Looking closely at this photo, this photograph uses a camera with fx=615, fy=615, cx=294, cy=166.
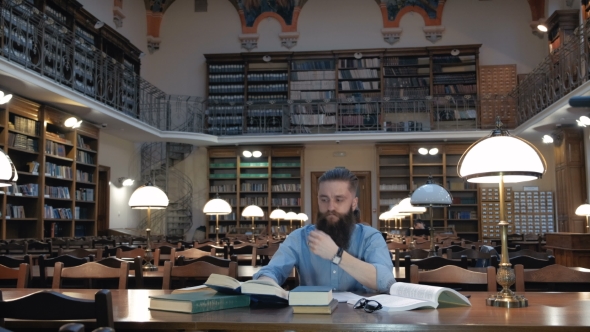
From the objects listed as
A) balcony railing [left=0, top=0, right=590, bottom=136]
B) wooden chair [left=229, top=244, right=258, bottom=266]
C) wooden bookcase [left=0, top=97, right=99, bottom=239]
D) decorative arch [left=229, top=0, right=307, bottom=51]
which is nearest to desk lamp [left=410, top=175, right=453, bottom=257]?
wooden chair [left=229, top=244, right=258, bottom=266]

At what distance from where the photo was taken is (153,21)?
619 inches

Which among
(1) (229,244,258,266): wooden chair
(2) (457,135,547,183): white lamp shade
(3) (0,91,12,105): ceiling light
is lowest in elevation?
(1) (229,244,258,266): wooden chair

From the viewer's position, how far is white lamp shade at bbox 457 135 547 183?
214 cm

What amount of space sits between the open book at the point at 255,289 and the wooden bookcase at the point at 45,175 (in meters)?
7.40

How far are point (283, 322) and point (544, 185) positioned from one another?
45.6 ft

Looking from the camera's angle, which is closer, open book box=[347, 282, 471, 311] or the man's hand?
open book box=[347, 282, 471, 311]

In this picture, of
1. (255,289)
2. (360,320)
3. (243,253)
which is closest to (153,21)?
(243,253)

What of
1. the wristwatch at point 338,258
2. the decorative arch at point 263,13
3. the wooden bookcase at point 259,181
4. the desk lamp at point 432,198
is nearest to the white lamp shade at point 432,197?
the desk lamp at point 432,198

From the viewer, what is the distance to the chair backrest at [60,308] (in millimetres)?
1519

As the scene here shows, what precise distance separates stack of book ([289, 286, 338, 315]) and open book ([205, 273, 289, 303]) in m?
0.07

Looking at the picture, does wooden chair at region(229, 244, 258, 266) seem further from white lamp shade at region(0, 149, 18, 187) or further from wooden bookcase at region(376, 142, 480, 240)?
wooden bookcase at region(376, 142, 480, 240)

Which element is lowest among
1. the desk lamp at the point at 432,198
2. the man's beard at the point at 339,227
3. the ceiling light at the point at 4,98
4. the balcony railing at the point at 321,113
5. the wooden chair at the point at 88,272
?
the wooden chair at the point at 88,272

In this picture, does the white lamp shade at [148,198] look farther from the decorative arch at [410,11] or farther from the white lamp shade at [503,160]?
the decorative arch at [410,11]

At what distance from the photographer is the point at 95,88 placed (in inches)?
420
